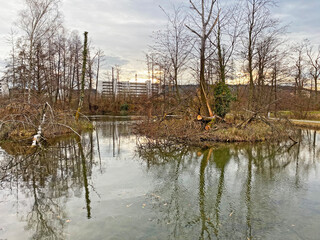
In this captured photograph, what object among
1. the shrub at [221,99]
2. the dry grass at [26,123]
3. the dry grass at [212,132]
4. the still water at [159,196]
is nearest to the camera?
the still water at [159,196]

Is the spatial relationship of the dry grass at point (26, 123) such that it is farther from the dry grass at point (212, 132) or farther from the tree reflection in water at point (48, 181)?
the dry grass at point (212, 132)

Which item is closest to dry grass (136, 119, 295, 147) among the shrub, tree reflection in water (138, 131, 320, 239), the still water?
tree reflection in water (138, 131, 320, 239)

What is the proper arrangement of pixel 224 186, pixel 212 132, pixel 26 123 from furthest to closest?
pixel 212 132 → pixel 26 123 → pixel 224 186

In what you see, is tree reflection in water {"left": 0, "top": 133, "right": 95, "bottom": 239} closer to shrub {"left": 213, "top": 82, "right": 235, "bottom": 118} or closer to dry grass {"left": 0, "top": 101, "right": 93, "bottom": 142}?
dry grass {"left": 0, "top": 101, "right": 93, "bottom": 142}

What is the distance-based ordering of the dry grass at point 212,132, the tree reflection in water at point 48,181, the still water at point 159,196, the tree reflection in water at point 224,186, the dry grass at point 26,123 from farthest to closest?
the dry grass at point 212,132 < the dry grass at point 26,123 < the tree reflection in water at point 48,181 < the tree reflection in water at point 224,186 < the still water at point 159,196

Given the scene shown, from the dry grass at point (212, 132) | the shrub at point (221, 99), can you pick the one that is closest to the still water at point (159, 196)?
the dry grass at point (212, 132)

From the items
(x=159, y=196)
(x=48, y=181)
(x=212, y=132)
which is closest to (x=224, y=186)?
(x=159, y=196)

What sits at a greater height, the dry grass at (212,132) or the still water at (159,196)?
the dry grass at (212,132)

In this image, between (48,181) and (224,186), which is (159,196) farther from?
(48,181)

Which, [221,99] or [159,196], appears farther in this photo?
[221,99]

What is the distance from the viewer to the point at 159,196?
5496 mm

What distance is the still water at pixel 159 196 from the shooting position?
400 centimetres

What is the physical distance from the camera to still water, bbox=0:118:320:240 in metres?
4.00

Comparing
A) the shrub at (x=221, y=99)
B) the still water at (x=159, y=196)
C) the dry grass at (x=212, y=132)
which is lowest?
the still water at (x=159, y=196)
